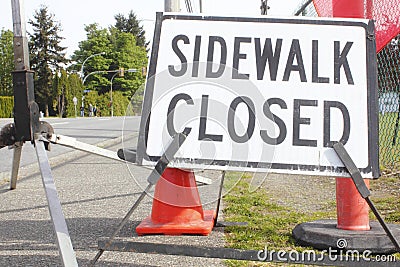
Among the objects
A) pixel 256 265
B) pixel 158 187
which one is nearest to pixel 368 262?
pixel 256 265

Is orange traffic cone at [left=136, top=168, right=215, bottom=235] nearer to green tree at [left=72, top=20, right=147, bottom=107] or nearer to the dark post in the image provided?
the dark post

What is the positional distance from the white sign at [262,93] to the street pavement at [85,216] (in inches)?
20.8

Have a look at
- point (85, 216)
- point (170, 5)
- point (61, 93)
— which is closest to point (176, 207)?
point (85, 216)

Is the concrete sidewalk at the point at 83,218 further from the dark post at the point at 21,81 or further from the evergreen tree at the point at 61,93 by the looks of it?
the evergreen tree at the point at 61,93

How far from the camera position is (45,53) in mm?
89875

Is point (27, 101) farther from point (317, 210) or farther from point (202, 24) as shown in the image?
point (317, 210)

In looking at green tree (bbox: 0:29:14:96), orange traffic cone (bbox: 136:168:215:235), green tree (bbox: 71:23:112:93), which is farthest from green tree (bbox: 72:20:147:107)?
orange traffic cone (bbox: 136:168:215:235)

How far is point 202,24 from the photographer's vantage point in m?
2.87

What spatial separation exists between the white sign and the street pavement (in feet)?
1.73

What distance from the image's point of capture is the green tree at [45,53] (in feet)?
273

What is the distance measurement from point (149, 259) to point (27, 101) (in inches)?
46.7

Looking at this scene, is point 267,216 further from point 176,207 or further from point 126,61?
point 126,61

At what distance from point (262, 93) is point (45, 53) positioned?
301 feet

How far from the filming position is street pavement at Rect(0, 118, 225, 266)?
327cm
